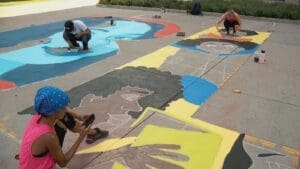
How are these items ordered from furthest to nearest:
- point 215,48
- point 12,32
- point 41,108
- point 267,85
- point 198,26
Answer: point 198,26 < point 12,32 < point 215,48 < point 267,85 < point 41,108

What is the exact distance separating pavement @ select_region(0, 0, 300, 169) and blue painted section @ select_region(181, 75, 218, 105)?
20mm

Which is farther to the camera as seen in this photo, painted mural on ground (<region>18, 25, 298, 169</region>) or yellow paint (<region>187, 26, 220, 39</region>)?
yellow paint (<region>187, 26, 220, 39</region>)

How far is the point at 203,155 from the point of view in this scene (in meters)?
3.93

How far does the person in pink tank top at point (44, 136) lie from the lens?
269cm

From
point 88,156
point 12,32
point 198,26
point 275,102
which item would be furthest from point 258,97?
point 12,32

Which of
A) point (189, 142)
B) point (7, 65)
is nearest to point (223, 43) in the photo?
point (189, 142)

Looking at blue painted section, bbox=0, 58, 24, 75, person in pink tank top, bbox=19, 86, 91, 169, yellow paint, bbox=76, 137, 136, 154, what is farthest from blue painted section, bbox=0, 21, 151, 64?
person in pink tank top, bbox=19, 86, 91, 169

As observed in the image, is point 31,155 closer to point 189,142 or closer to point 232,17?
point 189,142

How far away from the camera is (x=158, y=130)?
4.48 metres

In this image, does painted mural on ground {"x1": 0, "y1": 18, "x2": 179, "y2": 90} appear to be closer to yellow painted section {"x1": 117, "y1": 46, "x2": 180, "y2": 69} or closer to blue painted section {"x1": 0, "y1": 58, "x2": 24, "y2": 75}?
blue painted section {"x1": 0, "y1": 58, "x2": 24, "y2": 75}

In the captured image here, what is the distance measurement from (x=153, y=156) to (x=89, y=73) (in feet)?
11.8

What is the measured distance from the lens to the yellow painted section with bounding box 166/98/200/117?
5.07m

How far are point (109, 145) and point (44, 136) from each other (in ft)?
5.06

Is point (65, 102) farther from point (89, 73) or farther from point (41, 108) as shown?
point (89, 73)
